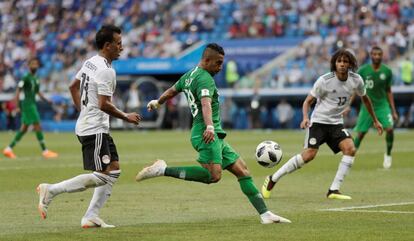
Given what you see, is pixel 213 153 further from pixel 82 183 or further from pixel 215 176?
pixel 82 183

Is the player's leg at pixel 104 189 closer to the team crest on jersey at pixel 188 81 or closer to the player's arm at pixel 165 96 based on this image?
the player's arm at pixel 165 96

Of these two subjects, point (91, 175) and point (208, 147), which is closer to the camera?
point (91, 175)

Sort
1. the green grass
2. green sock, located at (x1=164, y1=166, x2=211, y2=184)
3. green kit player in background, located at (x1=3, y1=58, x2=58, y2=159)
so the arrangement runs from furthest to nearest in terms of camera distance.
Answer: green kit player in background, located at (x1=3, y1=58, x2=58, y2=159) → green sock, located at (x1=164, y1=166, x2=211, y2=184) → the green grass

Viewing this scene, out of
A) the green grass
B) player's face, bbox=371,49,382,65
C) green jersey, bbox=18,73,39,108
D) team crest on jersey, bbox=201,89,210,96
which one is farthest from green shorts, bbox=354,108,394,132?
team crest on jersey, bbox=201,89,210,96

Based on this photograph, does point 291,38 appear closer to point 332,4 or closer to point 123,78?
point 332,4

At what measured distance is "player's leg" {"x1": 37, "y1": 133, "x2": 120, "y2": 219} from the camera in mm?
11008

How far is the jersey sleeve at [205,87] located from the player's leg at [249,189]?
815 mm

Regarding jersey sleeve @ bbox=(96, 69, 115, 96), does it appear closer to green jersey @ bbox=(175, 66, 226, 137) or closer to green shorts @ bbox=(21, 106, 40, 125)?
green jersey @ bbox=(175, 66, 226, 137)

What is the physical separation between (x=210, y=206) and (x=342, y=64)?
297 centimetres

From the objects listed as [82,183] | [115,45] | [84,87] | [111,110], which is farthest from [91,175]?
[115,45]

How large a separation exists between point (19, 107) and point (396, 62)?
19.5 metres

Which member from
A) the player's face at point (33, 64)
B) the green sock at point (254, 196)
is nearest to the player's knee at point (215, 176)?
the green sock at point (254, 196)

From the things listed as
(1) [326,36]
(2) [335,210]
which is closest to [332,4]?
(1) [326,36]

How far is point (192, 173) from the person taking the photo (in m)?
11.5
